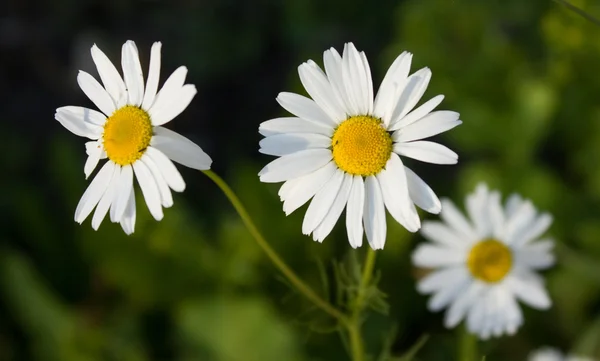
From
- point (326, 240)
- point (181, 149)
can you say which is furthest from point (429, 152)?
point (326, 240)

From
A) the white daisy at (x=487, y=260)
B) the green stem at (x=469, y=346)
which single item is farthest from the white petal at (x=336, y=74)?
the green stem at (x=469, y=346)

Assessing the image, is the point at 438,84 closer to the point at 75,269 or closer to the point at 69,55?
the point at 75,269

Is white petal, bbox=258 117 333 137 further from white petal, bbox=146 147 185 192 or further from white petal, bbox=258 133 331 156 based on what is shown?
white petal, bbox=146 147 185 192

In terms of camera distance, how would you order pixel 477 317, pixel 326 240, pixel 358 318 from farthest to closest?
pixel 326 240
pixel 477 317
pixel 358 318

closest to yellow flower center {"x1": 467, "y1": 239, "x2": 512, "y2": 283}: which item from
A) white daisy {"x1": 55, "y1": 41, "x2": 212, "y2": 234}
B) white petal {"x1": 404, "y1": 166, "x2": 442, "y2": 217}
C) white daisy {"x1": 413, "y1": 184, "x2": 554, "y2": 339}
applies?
white daisy {"x1": 413, "y1": 184, "x2": 554, "y2": 339}

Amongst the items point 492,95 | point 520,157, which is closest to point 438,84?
point 492,95

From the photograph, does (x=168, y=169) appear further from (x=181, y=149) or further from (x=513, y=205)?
(x=513, y=205)
